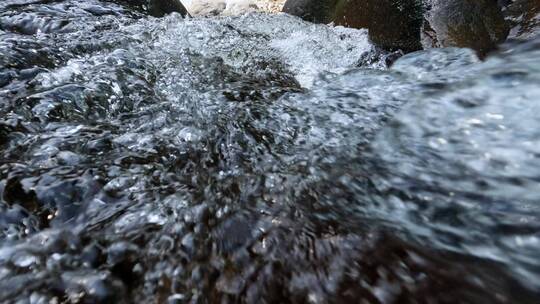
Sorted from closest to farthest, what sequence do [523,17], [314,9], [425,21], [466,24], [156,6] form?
[523,17] < [466,24] < [425,21] < [156,6] < [314,9]

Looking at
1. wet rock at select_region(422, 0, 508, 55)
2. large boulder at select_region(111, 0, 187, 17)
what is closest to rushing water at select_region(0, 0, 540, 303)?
wet rock at select_region(422, 0, 508, 55)

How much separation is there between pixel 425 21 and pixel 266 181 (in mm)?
4528

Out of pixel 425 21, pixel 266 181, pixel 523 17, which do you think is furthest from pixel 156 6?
pixel 523 17

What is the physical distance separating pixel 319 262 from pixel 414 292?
1.18ft

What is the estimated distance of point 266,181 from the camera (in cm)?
225

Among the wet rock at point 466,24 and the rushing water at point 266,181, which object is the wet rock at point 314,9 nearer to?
the wet rock at point 466,24

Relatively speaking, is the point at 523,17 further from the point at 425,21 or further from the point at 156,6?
the point at 156,6

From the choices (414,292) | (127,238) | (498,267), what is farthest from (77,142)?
(498,267)

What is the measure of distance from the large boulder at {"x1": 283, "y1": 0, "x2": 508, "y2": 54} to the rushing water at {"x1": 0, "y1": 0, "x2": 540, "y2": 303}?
5.75 ft

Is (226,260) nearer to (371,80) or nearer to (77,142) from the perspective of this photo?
(77,142)

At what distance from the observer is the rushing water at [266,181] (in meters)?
1.53

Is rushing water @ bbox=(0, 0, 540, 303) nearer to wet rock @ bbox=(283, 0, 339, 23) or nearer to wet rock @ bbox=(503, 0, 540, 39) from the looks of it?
wet rock @ bbox=(503, 0, 540, 39)

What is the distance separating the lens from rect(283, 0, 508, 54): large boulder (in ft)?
16.4

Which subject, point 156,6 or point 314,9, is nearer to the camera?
point 156,6
